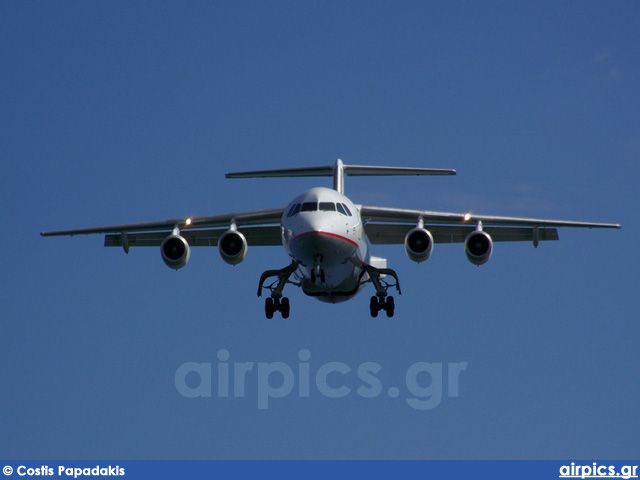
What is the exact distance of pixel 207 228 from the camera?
76.3 feet

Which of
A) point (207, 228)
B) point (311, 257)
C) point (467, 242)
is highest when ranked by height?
point (207, 228)

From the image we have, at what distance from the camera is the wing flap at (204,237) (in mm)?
23734

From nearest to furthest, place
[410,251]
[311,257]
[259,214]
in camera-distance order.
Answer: [311,257] < [410,251] < [259,214]

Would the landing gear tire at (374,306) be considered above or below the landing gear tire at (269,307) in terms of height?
above

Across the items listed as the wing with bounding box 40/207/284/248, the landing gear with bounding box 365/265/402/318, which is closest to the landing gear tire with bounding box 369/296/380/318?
the landing gear with bounding box 365/265/402/318

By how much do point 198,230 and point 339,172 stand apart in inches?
137

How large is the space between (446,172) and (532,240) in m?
2.41

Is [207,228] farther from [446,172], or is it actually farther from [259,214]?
[446,172]

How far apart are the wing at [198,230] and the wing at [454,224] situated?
2.12m

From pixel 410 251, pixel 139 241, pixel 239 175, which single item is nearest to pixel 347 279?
pixel 410 251

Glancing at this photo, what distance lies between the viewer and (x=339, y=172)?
23.4m

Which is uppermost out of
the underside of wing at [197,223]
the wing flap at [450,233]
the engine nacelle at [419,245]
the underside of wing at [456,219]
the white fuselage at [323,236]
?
the wing flap at [450,233]

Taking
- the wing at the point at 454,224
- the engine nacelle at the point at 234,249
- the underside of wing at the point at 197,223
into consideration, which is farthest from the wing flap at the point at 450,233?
the engine nacelle at the point at 234,249

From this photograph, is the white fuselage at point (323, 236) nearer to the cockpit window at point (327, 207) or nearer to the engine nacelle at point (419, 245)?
the cockpit window at point (327, 207)
